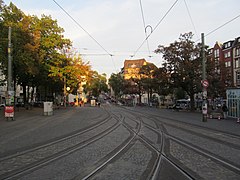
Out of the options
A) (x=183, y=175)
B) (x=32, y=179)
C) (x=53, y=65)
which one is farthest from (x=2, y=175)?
(x=53, y=65)

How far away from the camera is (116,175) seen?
627 centimetres

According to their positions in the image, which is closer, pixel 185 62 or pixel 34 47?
pixel 34 47

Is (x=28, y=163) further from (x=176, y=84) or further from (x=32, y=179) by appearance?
(x=176, y=84)

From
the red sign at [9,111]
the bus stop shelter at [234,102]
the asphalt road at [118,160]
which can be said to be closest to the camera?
the asphalt road at [118,160]

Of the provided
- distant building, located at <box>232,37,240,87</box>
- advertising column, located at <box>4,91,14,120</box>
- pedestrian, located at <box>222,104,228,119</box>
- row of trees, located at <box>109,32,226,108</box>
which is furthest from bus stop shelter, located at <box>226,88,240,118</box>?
distant building, located at <box>232,37,240,87</box>

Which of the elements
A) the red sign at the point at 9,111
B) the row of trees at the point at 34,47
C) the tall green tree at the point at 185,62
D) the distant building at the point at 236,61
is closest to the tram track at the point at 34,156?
the red sign at the point at 9,111

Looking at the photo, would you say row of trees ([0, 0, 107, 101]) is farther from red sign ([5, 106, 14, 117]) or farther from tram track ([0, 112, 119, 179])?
tram track ([0, 112, 119, 179])

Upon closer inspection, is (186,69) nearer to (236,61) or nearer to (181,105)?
(181,105)

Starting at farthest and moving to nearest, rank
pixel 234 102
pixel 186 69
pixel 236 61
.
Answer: pixel 236 61 → pixel 186 69 → pixel 234 102

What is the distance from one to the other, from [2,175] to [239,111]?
24973mm

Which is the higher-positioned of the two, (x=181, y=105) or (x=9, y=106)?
(x=9, y=106)

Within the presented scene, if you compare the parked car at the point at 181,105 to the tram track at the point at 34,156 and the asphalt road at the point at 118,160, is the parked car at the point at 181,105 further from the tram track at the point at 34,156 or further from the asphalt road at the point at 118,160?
the tram track at the point at 34,156

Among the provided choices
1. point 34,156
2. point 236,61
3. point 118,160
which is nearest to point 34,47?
point 34,156

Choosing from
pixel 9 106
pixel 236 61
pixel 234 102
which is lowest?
pixel 9 106
